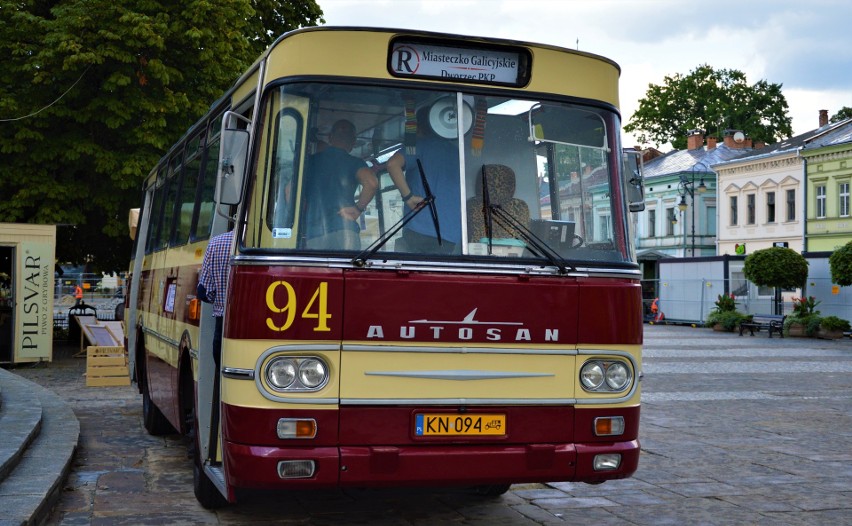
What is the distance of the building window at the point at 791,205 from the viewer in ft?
196

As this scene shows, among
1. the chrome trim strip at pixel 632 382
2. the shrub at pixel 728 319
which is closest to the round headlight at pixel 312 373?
the chrome trim strip at pixel 632 382

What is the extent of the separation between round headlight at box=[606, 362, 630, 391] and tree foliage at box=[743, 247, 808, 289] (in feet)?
111

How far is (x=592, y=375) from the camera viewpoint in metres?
6.72

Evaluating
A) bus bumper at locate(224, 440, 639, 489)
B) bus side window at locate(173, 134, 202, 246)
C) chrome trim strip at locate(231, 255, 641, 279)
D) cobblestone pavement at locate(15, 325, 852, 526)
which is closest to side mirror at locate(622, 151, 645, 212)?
chrome trim strip at locate(231, 255, 641, 279)

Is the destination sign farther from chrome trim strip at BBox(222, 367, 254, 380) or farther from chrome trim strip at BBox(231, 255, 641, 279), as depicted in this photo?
chrome trim strip at BBox(222, 367, 254, 380)

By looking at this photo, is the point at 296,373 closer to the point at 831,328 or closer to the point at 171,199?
the point at 171,199

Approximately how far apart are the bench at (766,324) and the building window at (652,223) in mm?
33538

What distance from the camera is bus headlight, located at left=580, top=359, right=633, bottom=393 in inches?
264

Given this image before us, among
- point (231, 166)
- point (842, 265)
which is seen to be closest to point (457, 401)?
point (231, 166)

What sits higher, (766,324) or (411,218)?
(411,218)

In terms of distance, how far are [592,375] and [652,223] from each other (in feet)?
220

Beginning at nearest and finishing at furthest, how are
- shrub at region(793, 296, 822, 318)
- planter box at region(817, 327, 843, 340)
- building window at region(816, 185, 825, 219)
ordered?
planter box at region(817, 327, 843, 340)
shrub at region(793, 296, 822, 318)
building window at region(816, 185, 825, 219)

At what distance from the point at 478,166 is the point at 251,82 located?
1.62 meters

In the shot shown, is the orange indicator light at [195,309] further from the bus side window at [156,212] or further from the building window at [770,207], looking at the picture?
the building window at [770,207]
